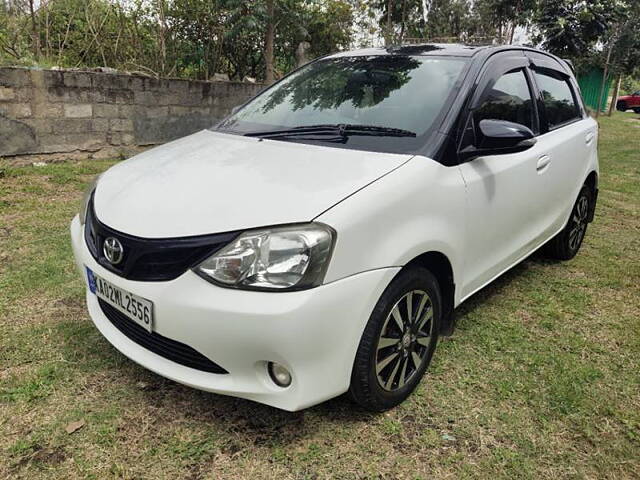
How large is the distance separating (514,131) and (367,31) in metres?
17.2

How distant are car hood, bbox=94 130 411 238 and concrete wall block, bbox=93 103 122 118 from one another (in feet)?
15.5

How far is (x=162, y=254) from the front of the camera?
182cm

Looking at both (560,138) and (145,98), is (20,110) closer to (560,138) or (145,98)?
(145,98)

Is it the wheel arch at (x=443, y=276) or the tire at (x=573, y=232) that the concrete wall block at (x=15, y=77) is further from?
the tire at (x=573, y=232)

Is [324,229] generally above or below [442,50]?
below

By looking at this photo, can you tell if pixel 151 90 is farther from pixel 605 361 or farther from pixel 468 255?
pixel 605 361

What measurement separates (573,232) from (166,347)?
3451 mm

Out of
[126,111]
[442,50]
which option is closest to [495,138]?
[442,50]

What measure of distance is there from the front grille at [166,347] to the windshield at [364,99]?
1.14m

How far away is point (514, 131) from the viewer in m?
2.40

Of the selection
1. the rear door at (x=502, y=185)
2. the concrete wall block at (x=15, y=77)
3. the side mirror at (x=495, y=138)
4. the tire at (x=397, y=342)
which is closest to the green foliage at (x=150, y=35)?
the concrete wall block at (x=15, y=77)

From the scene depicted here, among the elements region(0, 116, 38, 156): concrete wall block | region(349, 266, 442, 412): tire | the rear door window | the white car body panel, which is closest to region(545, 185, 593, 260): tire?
the rear door window

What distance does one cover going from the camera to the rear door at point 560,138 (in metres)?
3.30

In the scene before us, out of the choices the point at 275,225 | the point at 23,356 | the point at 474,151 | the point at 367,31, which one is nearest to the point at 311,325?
the point at 275,225
